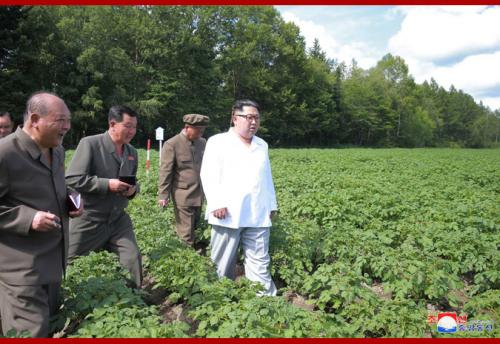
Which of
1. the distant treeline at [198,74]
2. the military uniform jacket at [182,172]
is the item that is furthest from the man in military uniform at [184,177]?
the distant treeline at [198,74]

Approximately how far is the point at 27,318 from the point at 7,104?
→ 27979 millimetres

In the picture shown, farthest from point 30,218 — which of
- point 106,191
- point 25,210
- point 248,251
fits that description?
point 248,251

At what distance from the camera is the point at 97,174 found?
4027 millimetres

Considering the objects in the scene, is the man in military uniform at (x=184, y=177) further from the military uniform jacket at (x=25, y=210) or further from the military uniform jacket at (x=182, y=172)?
the military uniform jacket at (x=25, y=210)

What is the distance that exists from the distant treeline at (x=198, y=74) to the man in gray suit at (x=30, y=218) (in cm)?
2733

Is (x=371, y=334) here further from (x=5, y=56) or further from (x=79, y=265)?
(x=5, y=56)

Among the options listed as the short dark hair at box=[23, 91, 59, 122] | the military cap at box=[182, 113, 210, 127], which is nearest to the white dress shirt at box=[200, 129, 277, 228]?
the military cap at box=[182, 113, 210, 127]

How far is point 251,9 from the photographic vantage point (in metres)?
54.7

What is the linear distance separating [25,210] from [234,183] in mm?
2000

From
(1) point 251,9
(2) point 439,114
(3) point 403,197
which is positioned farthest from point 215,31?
(2) point 439,114

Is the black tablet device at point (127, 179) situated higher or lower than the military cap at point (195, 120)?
lower

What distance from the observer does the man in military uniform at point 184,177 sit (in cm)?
552

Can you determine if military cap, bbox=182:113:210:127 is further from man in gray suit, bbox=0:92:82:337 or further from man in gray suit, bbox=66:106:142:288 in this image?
man in gray suit, bbox=0:92:82:337

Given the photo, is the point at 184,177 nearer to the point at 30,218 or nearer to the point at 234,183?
the point at 234,183
